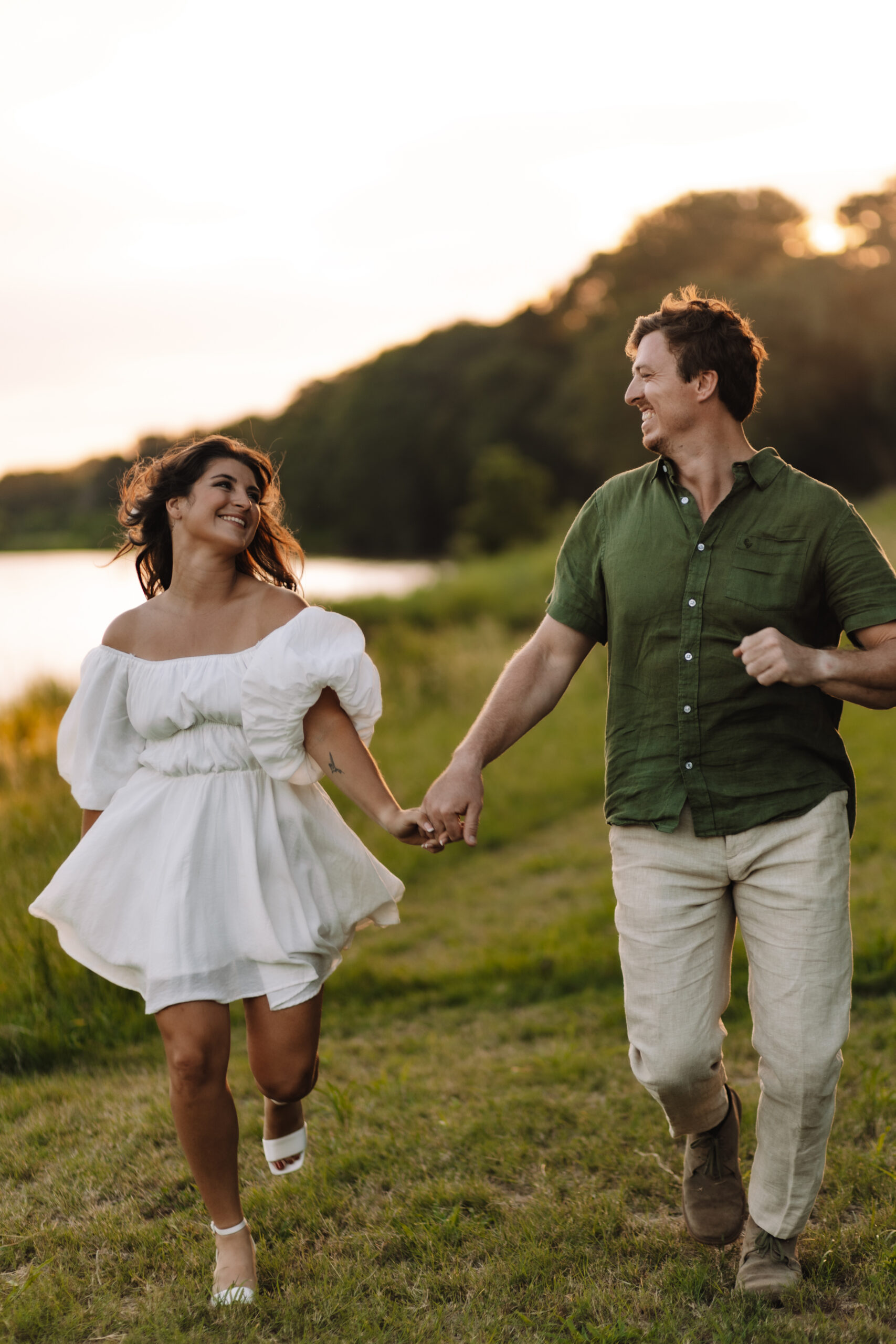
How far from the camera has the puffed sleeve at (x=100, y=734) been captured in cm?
350

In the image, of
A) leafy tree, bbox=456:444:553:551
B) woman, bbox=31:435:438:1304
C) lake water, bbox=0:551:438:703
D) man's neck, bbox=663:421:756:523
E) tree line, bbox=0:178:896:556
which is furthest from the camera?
leafy tree, bbox=456:444:553:551

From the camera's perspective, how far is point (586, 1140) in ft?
13.9

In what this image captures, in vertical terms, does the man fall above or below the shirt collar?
below

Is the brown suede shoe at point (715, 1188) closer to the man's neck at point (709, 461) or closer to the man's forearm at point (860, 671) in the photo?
the man's forearm at point (860, 671)

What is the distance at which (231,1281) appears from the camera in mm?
3213

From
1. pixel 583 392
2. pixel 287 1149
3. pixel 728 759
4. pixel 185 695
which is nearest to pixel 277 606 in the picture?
pixel 185 695

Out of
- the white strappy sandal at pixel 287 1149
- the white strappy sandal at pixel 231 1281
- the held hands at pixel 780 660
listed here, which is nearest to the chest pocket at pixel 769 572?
the held hands at pixel 780 660

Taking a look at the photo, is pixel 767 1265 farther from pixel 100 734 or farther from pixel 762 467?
pixel 100 734

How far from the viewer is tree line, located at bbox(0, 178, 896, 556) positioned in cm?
4378

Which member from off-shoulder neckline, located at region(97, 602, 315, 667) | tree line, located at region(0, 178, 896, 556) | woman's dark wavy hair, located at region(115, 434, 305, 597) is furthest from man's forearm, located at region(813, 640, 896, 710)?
tree line, located at region(0, 178, 896, 556)

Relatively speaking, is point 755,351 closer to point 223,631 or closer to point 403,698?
point 223,631

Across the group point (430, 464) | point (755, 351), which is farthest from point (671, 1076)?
point (430, 464)

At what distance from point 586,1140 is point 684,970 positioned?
1.29 m

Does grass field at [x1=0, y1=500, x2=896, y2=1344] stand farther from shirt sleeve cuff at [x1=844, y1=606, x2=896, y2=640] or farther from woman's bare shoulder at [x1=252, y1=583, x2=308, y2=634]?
woman's bare shoulder at [x1=252, y1=583, x2=308, y2=634]
